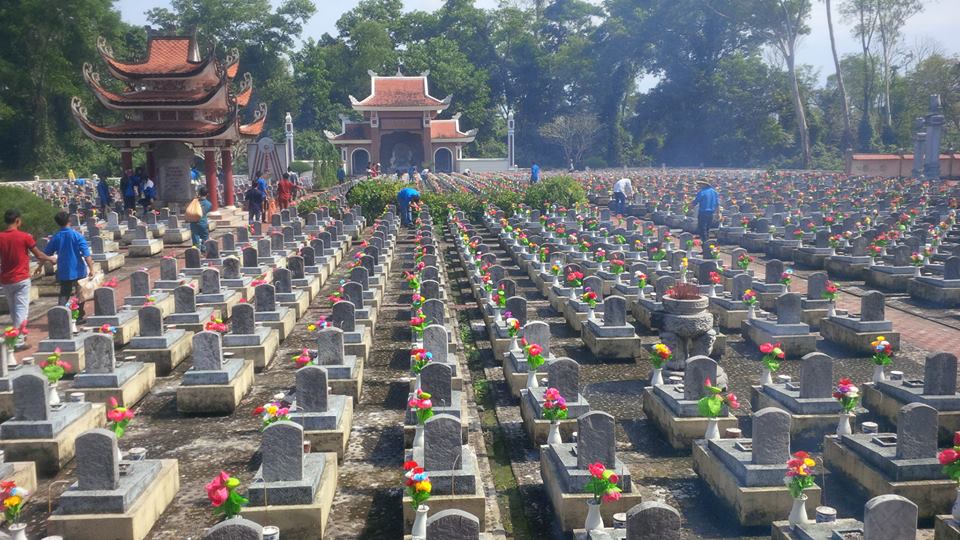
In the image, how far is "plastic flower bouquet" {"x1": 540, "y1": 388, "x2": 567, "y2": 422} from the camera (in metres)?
7.32

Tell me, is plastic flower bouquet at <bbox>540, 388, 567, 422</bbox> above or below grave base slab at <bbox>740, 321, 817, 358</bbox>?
above

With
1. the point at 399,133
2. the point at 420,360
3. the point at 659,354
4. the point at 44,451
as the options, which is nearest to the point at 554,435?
the point at 420,360

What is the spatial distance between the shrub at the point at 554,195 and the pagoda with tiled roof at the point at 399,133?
33.0 meters

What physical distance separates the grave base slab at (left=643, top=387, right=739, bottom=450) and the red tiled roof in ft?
182

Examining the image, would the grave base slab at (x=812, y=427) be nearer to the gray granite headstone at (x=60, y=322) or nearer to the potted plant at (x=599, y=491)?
the potted plant at (x=599, y=491)

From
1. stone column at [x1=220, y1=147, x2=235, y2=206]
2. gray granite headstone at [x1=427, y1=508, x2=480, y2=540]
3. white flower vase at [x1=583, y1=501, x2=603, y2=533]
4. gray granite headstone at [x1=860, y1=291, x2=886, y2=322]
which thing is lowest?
white flower vase at [x1=583, y1=501, x2=603, y2=533]

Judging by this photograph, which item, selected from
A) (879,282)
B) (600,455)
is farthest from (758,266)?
(600,455)

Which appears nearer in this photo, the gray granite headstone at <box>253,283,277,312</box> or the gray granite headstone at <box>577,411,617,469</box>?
the gray granite headstone at <box>577,411,617,469</box>

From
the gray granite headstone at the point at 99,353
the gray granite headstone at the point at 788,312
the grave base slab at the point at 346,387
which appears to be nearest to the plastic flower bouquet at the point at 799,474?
the grave base slab at the point at 346,387

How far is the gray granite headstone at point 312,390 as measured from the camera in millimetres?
7789

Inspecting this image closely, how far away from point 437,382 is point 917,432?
4284 mm

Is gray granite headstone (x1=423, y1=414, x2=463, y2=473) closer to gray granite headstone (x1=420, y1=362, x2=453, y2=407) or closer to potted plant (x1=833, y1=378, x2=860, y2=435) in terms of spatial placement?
gray granite headstone (x1=420, y1=362, x2=453, y2=407)

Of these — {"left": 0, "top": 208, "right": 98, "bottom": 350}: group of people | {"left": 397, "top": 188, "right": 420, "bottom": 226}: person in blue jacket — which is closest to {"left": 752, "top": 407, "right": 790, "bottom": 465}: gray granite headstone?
{"left": 0, "top": 208, "right": 98, "bottom": 350}: group of people

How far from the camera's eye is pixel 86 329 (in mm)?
11266
